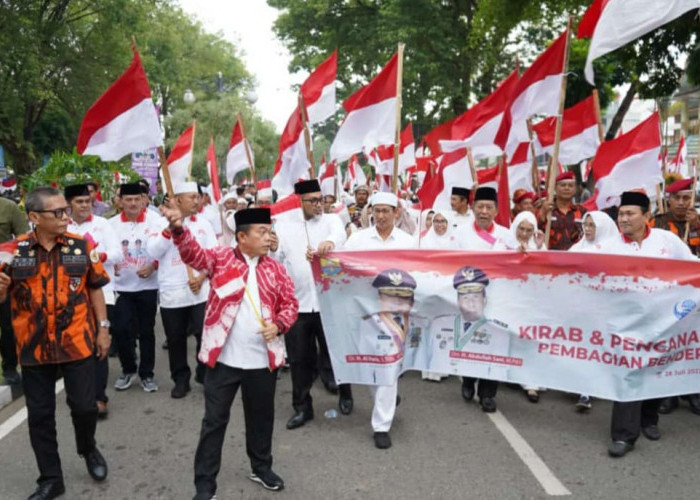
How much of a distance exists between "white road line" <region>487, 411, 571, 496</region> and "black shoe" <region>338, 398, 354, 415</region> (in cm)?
117

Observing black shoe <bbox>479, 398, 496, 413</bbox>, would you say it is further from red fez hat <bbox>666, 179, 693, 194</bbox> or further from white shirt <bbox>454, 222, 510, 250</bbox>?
red fez hat <bbox>666, 179, 693, 194</bbox>

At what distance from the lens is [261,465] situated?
12.9ft

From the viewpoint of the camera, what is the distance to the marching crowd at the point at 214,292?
364 centimetres

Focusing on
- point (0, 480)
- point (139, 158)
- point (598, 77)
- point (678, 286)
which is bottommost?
point (0, 480)

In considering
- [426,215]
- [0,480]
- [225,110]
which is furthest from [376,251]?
[225,110]

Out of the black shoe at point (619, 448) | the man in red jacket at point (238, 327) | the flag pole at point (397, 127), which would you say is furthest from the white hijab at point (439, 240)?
the man in red jacket at point (238, 327)

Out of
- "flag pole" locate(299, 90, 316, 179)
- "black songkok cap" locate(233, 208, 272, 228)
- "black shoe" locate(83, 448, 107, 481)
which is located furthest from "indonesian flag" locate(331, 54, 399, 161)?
"black shoe" locate(83, 448, 107, 481)

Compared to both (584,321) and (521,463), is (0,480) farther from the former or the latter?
(584,321)

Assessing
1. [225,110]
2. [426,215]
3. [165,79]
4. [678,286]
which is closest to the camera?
[678,286]

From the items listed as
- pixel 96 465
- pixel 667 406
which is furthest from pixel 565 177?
pixel 96 465

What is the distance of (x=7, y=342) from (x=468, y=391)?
441 centimetres

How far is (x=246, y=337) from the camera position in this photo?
365 centimetres

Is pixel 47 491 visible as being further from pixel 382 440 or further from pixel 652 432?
pixel 652 432

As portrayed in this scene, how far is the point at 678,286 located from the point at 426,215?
4.05 meters
